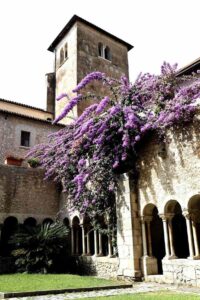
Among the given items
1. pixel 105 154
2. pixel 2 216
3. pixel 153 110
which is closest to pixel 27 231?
pixel 2 216

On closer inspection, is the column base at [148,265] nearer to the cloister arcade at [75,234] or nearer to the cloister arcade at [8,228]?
the cloister arcade at [75,234]

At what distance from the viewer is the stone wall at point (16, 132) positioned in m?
19.8

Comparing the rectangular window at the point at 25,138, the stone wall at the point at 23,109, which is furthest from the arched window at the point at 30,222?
the stone wall at the point at 23,109

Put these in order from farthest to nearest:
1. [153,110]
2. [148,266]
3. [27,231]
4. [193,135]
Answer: [27,231]
[153,110]
[148,266]
[193,135]

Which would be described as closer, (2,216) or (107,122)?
(107,122)

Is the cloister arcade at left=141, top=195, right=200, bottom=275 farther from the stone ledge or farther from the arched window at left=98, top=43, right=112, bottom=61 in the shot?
the arched window at left=98, top=43, right=112, bottom=61

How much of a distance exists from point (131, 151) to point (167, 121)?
197 centimetres

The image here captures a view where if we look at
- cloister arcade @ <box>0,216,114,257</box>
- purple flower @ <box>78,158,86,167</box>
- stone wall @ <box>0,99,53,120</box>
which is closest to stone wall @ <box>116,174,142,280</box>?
purple flower @ <box>78,158,86,167</box>

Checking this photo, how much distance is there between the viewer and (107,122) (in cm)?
1160

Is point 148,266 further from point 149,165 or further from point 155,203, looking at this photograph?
point 149,165

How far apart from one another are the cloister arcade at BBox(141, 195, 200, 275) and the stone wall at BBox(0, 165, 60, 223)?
5637mm

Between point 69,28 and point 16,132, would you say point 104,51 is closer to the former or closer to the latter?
point 69,28

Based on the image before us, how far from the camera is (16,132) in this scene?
20.2 meters

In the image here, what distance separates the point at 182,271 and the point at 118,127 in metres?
5.09
